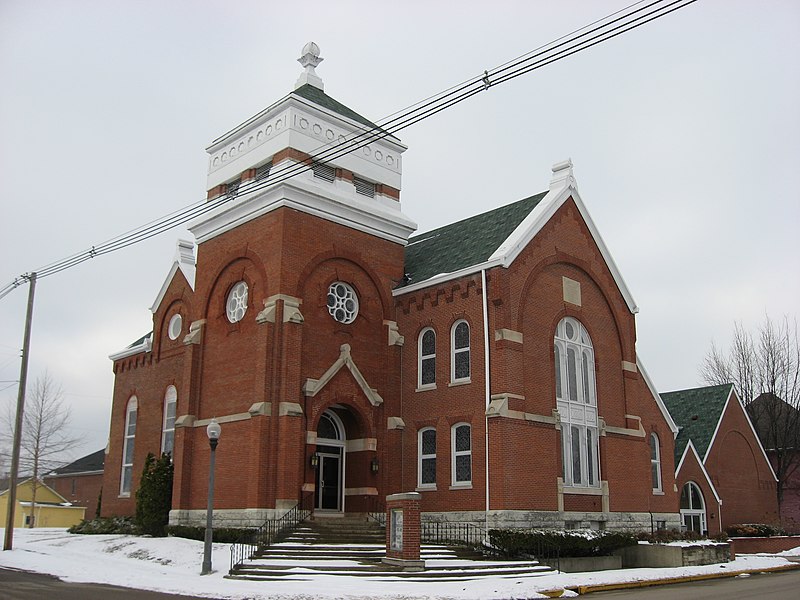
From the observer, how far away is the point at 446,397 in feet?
88.4

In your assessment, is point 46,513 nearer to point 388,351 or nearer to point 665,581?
point 388,351

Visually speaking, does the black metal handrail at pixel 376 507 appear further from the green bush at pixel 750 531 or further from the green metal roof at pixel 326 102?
the green bush at pixel 750 531

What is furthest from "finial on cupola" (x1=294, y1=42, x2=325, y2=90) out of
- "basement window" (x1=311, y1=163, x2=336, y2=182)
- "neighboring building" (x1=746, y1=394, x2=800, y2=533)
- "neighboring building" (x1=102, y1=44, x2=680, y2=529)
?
"neighboring building" (x1=746, y1=394, x2=800, y2=533)

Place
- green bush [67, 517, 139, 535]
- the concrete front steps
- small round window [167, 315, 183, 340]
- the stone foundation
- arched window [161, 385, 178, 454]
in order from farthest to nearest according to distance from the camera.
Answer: small round window [167, 315, 183, 340], arched window [161, 385, 178, 454], green bush [67, 517, 139, 535], the stone foundation, the concrete front steps

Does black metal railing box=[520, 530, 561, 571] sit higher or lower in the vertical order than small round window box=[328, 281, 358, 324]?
lower

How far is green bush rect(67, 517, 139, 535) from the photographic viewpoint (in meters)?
30.0

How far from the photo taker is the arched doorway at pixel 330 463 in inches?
1062

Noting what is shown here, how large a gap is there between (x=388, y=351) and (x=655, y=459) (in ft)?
42.5

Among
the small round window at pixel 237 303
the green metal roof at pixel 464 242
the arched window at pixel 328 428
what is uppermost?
the green metal roof at pixel 464 242

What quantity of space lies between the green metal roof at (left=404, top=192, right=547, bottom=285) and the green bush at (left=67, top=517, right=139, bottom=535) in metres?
13.7

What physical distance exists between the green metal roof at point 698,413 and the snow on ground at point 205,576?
10.5 m

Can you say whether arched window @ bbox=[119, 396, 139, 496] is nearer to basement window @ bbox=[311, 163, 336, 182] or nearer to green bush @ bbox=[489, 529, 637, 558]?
basement window @ bbox=[311, 163, 336, 182]

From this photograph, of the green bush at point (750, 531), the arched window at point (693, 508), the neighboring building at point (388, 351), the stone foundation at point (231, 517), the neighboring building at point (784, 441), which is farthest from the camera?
the neighboring building at point (784, 441)

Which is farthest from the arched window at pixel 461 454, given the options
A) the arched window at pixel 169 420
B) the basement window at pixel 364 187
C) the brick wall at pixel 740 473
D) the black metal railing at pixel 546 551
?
the brick wall at pixel 740 473
